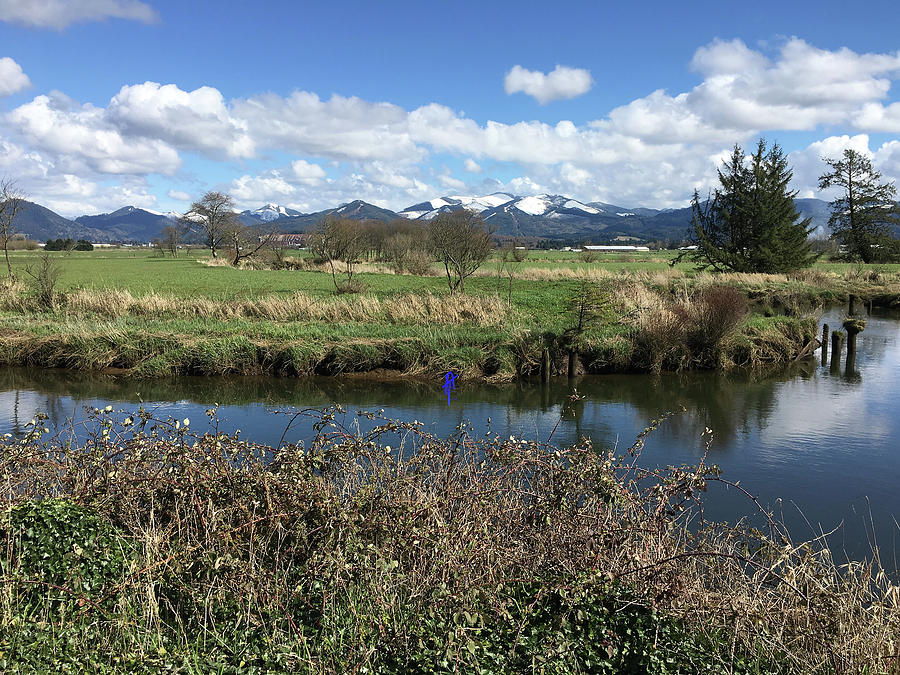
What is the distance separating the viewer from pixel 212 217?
7212 centimetres

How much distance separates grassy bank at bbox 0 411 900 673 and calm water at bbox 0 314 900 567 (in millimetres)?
3432

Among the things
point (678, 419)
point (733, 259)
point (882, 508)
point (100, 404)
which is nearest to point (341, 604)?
point (882, 508)

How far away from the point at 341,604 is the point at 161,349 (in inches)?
522

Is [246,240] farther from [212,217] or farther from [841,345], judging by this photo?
[841,345]

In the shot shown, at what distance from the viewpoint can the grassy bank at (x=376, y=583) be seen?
3.42 meters

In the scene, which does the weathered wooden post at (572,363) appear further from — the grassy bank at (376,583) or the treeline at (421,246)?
the grassy bank at (376,583)

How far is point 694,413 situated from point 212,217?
6953 centimetres

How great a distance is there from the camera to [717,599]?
158 inches

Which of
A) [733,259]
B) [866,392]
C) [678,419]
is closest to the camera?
[678,419]

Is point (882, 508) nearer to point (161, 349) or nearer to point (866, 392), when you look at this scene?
point (866, 392)

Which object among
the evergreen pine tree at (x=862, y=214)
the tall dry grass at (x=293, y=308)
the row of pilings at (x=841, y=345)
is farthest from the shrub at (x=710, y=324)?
the evergreen pine tree at (x=862, y=214)

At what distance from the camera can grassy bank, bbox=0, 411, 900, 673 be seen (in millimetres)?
3420

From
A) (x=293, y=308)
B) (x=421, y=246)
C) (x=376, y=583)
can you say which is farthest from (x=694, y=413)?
(x=421, y=246)

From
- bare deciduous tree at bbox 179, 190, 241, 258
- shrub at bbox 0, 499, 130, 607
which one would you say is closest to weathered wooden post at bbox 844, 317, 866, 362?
shrub at bbox 0, 499, 130, 607
